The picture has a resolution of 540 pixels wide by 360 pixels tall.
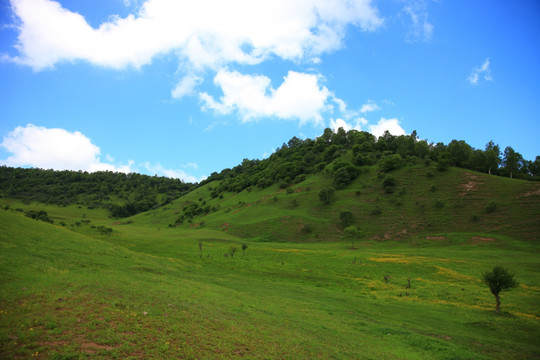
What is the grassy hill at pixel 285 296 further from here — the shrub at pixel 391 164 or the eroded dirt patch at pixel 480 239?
the shrub at pixel 391 164

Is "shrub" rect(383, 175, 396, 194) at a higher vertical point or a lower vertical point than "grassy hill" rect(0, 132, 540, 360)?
higher

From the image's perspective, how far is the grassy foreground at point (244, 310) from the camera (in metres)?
12.5

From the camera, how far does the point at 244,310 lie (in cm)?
2180

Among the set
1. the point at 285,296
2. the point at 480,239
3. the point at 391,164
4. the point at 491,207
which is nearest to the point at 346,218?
the point at 480,239

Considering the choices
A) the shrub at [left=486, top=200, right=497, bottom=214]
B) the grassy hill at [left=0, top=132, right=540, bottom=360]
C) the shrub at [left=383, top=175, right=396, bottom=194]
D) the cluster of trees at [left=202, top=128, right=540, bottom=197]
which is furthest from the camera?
the cluster of trees at [left=202, top=128, right=540, bottom=197]

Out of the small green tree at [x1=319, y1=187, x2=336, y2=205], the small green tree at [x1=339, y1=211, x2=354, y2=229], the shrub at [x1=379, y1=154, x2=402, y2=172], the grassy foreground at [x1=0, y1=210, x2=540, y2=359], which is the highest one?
the shrub at [x1=379, y1=154, x2=402, y2=172]

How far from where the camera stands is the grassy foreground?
12492 millimetres

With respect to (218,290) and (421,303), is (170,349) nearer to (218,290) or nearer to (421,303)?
(218,290)

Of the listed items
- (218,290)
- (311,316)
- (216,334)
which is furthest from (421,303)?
(216,334)

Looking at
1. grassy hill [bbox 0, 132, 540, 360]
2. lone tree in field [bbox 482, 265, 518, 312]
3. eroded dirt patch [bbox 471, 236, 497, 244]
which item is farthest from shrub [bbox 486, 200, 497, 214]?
lone tree in field [bbox 482, 265, 518, 312]

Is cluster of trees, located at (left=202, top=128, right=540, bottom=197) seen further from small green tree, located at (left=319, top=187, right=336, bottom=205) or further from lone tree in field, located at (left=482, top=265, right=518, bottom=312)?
lone tree in field, located at (left=482, top=265, right=518, bottom=312)

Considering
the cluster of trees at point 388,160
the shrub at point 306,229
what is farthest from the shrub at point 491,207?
the shrub at point 306,229

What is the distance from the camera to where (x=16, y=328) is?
11.2m

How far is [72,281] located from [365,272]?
140 ft
